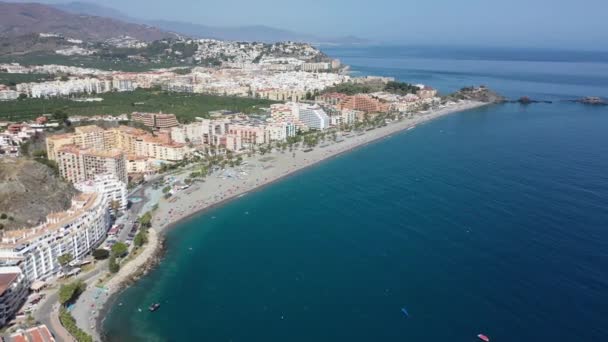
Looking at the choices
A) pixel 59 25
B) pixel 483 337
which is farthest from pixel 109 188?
pixel 59 25

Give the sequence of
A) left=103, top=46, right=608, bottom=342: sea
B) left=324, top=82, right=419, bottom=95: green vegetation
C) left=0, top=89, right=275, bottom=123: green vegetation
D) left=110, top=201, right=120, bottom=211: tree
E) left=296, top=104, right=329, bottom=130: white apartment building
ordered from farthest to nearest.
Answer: left=324, top=82, right=419, bottom=95: green vegetation, left=296, top=104, right=329, bottom=130: white apartment building, left=0, top=89, right=275, bottom=123: green vegetation, left=110, top=201, right=120, bottom=211: tree, left=103, top=46, right=608, bottom=342: sea

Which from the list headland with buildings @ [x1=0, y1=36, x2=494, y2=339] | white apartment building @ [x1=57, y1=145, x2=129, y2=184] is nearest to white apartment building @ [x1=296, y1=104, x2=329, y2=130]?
headland with buildings @ [x1=0, y1=36, x2=494, y2=339]

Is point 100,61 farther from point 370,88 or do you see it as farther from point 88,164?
point 88,164

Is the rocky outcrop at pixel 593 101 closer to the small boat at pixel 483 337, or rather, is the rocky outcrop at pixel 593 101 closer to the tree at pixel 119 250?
the small boat at pixel 483 337

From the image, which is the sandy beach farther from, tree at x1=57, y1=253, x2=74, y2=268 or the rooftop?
the rooftop

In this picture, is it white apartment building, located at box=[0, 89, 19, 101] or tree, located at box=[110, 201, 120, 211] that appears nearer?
tree, located at box=[110, 201, 120, 211]

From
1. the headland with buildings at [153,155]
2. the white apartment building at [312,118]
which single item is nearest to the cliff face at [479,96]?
the headland with buildings at [153,155]

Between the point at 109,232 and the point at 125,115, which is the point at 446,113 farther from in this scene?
the point at 109,232
